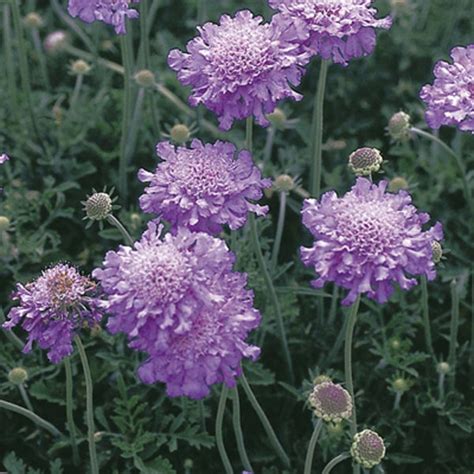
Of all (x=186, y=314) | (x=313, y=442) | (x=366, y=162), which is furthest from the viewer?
(x=366, y=162)

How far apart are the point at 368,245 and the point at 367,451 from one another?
0.49 m

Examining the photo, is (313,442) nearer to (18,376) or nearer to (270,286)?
(270,286)

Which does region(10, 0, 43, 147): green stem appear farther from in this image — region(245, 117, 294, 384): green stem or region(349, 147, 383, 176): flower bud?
region(349, 147, 383, 176): flower bud

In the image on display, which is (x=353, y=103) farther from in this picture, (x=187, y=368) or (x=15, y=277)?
(x=187, y=368)

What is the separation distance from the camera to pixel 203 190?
2055mm

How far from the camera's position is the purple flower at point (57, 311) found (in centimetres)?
205

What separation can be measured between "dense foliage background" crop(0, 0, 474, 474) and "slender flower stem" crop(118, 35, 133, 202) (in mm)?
86

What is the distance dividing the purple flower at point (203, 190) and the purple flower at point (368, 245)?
0.64ft

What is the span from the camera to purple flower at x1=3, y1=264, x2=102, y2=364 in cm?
205

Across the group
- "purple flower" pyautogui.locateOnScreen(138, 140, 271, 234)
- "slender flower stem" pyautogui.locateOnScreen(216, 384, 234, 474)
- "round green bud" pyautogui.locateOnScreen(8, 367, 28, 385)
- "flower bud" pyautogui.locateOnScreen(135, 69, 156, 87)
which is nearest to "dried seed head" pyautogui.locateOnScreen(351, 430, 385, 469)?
"slender flower stem" pyautogui.locateOnScreen(216, 384, 234, 474)

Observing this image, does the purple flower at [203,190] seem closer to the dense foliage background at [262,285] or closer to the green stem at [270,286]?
the green stem at [270,286]

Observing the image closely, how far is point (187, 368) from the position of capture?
176 centimetres

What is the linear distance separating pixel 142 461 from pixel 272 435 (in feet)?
1.19

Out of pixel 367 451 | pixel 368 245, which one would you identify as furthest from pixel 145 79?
pixel 367 451
